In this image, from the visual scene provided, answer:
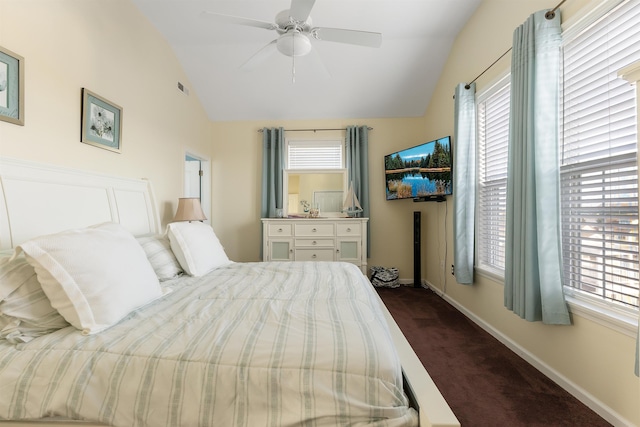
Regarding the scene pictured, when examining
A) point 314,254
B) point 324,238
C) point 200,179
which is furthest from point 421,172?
point 200,179

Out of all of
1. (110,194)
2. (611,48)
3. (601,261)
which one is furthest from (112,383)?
(611,48)

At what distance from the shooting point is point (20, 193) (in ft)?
4.63

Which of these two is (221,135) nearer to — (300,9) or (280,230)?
(280,230)

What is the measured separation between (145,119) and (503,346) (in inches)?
146

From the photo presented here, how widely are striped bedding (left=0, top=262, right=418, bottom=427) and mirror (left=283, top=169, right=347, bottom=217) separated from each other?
304 cm

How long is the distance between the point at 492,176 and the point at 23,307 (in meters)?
3.13

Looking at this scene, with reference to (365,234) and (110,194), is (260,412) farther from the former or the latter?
(365,234)

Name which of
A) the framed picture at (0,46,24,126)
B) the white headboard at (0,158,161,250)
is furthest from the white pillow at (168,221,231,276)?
the framed picture at (0,46,24,126)

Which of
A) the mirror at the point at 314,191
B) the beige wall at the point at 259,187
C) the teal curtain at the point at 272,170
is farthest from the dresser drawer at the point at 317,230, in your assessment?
the beige wall at the point at 259,187

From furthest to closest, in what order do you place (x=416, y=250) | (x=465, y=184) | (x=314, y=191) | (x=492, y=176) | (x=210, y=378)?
(x=314, y=191), (x=416, y=250), (x=465, y=184), (x=492, y=176), (x=210, y=378)

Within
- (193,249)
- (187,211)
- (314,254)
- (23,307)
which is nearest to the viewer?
(23,307)

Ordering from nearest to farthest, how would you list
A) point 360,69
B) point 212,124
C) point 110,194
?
point 110,194
point 360,69
point 212,124

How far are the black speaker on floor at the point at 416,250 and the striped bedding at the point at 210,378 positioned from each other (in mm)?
2873

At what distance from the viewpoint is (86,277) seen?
109 cm
